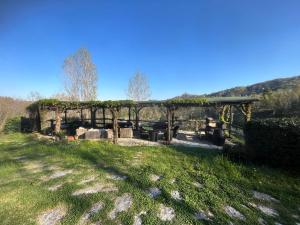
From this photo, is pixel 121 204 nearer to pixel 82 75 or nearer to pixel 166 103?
pixel 166 103

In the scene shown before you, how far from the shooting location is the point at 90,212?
328cm

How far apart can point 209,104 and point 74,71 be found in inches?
726

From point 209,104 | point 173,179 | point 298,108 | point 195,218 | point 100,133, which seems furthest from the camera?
point 298,108

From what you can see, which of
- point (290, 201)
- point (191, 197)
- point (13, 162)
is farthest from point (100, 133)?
point (290, 201)

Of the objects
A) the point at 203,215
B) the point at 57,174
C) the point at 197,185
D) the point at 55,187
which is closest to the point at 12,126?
the point at 57,174

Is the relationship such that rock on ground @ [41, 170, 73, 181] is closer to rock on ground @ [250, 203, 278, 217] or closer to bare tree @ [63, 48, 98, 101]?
rock on ground @ [250, 203, 278, 217]

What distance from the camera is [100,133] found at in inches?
506

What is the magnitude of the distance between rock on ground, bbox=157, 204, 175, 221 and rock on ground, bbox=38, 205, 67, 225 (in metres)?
1.57

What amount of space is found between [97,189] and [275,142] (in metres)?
4.79

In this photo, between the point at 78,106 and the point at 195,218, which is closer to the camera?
the point at 195,218

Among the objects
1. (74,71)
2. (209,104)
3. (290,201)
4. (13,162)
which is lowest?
(290,201)

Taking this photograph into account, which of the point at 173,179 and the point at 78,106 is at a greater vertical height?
the point at 78,106

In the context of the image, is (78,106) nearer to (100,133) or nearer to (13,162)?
(100,133)

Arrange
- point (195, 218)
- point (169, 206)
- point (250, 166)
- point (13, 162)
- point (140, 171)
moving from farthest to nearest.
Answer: point (13, 162) → point (250, 166) → point (140, 171) → point (169, 206) → point (195, 218)
